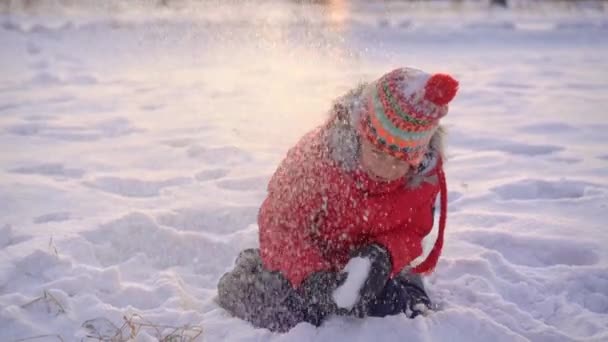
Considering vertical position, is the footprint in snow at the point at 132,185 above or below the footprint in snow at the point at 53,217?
below

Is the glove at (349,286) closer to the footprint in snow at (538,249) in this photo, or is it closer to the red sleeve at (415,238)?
the red sleeve at (415,238)

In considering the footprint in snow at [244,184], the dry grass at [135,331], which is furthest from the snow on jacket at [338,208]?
the footprint in snow at [244,184]

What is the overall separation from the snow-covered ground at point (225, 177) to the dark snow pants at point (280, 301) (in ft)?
0.19

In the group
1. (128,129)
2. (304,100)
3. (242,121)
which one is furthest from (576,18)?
(128,129)

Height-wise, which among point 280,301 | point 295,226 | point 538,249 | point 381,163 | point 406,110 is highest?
point 406,110

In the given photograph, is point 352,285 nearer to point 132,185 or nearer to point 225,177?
point 225,177

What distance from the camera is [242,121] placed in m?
4.73

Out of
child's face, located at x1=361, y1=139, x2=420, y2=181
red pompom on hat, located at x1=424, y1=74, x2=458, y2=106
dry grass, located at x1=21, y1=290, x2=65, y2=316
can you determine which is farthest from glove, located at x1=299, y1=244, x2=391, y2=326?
dry grass, located at x1=21, y1=290, x2=65, y2=316

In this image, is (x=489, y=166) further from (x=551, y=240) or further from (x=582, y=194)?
(x=551, y=240)

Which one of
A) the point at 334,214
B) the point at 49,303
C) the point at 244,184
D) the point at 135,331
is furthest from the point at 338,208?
the point at 244,184

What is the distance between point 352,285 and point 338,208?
27 centimetres

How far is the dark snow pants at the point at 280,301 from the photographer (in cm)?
210

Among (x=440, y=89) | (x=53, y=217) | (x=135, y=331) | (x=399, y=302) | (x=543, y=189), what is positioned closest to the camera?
(x=440, y=89)

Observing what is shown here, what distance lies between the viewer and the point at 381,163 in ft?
6.55
